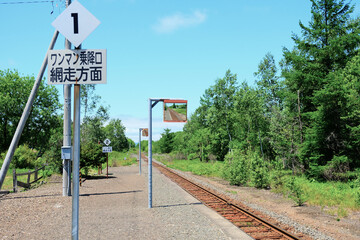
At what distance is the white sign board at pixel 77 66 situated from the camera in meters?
4.16

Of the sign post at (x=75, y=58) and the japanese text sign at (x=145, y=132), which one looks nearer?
the sign post at (x=75, y=58)

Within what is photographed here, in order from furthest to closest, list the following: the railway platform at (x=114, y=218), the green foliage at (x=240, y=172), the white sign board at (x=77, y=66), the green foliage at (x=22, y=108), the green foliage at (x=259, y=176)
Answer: the green foliage at (x=22, y=108) → the green foliage at (x=240, y=172) → the green foliage at (x=259, y=176) → the railway platform at (x=114, y=218) → the white sign board at (x=77, y=66)

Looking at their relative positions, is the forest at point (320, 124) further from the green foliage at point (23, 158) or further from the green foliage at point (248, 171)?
the green foliage at point (23, 158)

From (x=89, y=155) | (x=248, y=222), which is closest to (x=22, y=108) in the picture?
(x=89, y=155)

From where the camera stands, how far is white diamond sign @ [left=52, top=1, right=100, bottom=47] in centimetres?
417

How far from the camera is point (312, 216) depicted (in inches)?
448

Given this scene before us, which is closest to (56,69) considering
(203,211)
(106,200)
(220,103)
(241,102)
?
(203,211)

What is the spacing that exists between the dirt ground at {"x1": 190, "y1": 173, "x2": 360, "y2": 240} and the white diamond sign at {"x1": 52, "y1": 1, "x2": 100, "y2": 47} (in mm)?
8613

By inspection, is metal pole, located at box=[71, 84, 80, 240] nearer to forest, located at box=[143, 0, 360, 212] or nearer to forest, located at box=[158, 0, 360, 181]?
forest, located at box=[143, 0, 360, 212]

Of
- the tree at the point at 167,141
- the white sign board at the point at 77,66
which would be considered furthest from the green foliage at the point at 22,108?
the tree at the point at 167,141

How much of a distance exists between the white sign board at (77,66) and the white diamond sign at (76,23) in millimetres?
208

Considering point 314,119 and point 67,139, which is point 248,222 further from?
point 314,119

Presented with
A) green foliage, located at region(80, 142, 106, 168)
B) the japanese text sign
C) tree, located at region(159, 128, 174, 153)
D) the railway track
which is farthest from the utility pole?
tree, located at region(159, 128, 174, 153)

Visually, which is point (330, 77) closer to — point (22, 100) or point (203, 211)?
point (203, 211)
